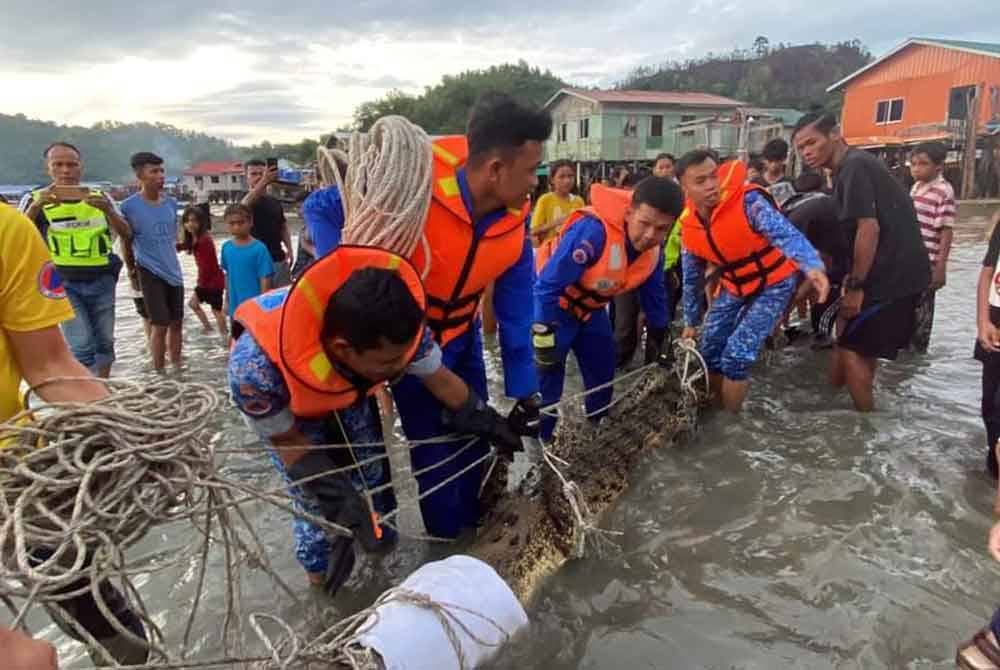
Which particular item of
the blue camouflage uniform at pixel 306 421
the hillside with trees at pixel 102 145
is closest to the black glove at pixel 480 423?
the blue camouflage uniform at pixel 306 421

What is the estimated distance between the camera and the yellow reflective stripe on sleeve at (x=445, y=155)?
2.44m

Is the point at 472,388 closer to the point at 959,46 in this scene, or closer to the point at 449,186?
the point at 449,186

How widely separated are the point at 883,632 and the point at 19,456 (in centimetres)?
268

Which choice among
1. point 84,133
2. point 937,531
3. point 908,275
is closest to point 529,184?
point 937,531

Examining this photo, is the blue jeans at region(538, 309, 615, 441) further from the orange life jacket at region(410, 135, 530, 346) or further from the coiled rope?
the coiled rope

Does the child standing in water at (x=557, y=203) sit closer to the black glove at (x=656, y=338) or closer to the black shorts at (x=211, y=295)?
the black glove at (x=656, y=338)

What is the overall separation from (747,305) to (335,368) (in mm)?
2996

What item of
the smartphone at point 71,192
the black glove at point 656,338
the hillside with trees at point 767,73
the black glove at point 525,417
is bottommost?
the black glove at point 656,338

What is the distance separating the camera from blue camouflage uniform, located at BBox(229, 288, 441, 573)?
1973 millimetres

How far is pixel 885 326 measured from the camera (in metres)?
4.04

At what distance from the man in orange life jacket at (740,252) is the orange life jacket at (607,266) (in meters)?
0.40

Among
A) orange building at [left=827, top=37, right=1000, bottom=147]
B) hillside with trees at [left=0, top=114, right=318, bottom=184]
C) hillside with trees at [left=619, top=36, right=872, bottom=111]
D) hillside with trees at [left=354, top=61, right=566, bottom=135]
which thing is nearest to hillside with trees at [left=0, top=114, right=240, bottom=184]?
hillside with trees at [left=0, top=114, right=318, bottom=184]

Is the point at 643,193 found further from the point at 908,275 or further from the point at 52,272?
the point at 52,272

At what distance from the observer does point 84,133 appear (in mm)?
124250
